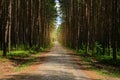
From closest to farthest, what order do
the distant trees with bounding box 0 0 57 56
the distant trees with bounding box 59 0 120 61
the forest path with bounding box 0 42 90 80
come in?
the forest path with bounding box 0 42 90 80 < the distant trees with bounding box 0 0 57 56 < the distant trees with bounding box 59 0 120 61

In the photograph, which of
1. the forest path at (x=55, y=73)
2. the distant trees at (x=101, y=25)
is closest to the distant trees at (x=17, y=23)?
the distant trees at (x=101, y=25)

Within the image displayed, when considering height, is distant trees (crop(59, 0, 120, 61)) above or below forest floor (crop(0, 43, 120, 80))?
above

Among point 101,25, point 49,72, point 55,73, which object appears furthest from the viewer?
point 101,25

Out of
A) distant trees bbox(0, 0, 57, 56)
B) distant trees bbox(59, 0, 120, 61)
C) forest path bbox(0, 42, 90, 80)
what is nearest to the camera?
forest path bbox(0, 42, 90, 80)

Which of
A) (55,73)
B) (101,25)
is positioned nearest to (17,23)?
(101,25)

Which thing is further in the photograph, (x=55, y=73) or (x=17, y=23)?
(x=17, y=23)

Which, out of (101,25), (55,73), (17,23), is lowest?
(55,73)

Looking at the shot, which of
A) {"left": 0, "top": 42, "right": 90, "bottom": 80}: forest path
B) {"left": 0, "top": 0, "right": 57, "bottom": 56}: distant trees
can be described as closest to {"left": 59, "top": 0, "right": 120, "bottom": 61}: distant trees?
{"left": 0, "top": 42, "right": 90, "bottom": 80}: forest path

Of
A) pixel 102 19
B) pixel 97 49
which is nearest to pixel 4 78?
pixel 97 49

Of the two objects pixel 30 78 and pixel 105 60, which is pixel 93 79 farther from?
pixel 105 60

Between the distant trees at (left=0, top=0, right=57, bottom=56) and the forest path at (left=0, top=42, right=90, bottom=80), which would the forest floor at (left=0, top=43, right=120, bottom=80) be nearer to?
the forest path at (left=0, top=42, right=90, bottom=80)

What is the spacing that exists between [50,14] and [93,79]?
191 ft

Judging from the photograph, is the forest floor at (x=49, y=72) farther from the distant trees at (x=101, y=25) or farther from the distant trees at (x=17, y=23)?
the distant trees at (x=101, y=25)

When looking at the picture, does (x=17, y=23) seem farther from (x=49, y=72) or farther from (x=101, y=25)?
(x=49, y=72)
